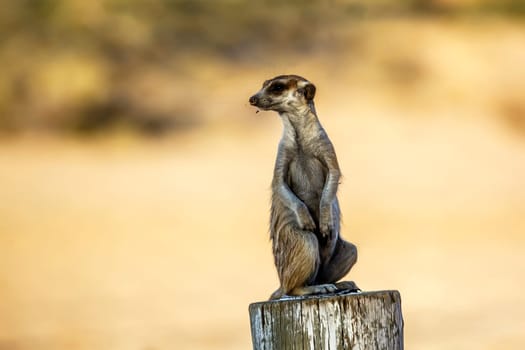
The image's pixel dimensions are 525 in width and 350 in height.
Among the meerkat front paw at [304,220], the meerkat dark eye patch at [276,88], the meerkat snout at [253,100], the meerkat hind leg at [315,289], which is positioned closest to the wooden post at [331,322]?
the meerkat hind leg at [315,289]

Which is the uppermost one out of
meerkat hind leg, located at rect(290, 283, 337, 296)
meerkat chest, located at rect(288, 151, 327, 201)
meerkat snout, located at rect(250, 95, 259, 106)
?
meerkat snout, located at rect(250, 95, 259, 106)

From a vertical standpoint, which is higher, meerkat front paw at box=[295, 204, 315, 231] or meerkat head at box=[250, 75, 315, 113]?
meerkat head at box=[250, 75, 315, 113]

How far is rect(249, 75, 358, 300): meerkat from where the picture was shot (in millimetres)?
4965

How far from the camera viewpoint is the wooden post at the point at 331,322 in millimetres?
4113

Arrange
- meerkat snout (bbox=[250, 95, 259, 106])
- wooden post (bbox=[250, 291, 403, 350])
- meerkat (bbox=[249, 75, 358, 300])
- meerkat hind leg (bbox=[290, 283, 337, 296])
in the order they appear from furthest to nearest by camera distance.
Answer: meerkat snout (bbox=[250, 95, 259, 106]) < meerkat (bbox=[249, 75, 358, 300]) < meerkat hind leg (bbox=[290, 283, 337, 296]) < wooden post (bbox=[250, 291, 403, 350])

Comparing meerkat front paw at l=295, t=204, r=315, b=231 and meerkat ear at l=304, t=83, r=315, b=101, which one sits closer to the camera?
meerkat front paw at l=295, t=204, r=315, b=231

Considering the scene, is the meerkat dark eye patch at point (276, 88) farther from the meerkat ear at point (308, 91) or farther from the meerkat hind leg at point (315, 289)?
the meerkat hind leg at point (315, 289)

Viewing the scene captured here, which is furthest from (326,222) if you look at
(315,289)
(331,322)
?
(331,322)

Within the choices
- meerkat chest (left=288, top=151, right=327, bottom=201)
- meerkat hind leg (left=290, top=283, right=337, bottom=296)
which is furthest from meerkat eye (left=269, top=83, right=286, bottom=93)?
meerkat hind leg (left=290, top=283, right=337, bottom=296)

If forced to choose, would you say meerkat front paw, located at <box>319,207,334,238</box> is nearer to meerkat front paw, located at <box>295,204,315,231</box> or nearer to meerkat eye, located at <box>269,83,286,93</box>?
meerkat front paw, located at <box>295,204,315,231</box>

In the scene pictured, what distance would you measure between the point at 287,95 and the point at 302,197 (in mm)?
576

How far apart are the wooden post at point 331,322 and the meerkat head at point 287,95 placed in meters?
1.35

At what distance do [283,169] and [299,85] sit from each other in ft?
1.56

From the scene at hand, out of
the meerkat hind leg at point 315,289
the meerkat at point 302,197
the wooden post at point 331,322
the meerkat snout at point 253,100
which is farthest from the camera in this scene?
the meerkat snout at point 253,100
